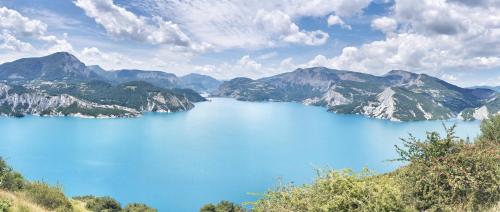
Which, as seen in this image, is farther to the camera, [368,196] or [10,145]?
[10,145]

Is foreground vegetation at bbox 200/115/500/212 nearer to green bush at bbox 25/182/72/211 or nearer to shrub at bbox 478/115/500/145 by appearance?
green bush at bbox 25/182/72/211

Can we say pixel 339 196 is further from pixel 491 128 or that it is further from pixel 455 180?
pixel 491 128

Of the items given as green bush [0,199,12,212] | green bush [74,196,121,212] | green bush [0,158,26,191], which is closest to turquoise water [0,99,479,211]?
green bush [74,196,121,212]

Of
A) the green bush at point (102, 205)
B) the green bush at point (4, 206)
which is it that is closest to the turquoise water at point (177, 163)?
the green bush at point (102, 205)

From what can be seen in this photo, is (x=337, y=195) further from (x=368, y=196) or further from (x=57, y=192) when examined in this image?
(x=57, y=192)

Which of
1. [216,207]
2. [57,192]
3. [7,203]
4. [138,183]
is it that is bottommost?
[138,183]

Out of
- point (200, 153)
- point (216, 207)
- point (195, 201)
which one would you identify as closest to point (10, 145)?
point (200, 153)

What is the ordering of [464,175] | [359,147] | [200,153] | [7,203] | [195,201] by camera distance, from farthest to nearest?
[359,147] < [200,153] < [195,201] < [464,175] < [7,203]

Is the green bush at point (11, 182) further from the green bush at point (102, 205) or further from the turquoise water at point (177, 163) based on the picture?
the turquoise water at point (177, 163)
